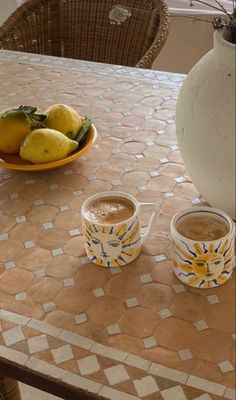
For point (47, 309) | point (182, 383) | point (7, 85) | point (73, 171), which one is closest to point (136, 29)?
point (7, 85)

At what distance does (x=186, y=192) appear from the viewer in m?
1.00

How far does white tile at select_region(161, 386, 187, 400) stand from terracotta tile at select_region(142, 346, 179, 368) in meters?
0.03

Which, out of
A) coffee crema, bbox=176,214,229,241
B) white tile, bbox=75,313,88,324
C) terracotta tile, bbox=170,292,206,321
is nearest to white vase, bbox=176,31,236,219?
coffee crema, bbox=176,214,229,241

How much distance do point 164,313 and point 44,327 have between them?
0.17 metres

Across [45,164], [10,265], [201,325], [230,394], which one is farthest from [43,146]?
[230,394]

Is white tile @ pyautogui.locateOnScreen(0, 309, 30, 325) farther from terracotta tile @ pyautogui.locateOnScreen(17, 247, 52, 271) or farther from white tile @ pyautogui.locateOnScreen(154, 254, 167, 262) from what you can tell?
white tile @ pyautogui.locateOnScreen(154, 254, 167, 262)

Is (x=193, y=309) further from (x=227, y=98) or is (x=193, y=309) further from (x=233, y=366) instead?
(x=227, y=98)

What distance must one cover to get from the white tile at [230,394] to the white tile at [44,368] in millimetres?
203

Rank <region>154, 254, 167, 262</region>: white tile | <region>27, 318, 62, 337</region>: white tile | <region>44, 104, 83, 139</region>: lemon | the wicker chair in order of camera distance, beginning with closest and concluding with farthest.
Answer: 1. <region>27, 318, 62, 337</region>: white tile
2. <region>154, 254, 167, 262</region>: white tile
3. <region>44, 104, 83, 139</region>: lemon
4. the wicker chair

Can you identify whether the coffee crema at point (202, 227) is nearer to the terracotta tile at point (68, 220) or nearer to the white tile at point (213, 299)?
the white tile at point (213, 299)

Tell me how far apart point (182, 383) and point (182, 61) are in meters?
2.20

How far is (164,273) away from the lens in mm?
840

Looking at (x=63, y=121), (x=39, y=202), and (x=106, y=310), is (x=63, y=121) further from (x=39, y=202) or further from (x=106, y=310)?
(x=106, y=310)

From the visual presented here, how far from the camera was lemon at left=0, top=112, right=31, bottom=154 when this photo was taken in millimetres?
1062
